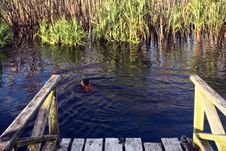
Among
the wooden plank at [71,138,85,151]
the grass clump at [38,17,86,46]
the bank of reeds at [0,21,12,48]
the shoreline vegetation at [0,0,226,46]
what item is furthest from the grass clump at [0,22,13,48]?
the wooden plank at [71,138,85,151]

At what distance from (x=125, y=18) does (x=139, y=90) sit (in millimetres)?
7464

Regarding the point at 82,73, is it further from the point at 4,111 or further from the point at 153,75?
the point at 4,111

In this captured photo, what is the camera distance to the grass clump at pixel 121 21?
16875mm

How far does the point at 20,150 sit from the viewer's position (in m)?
6.68

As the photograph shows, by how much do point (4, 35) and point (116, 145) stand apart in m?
13.4

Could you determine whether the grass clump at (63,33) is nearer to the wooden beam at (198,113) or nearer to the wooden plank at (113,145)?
the wooden plank at (113,145)

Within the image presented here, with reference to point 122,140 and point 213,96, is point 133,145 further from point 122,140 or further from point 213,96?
point 213,96

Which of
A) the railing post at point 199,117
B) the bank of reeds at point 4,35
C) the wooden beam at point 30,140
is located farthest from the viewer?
the bank of reeds at point 4,35

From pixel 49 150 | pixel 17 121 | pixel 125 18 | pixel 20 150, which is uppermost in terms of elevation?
pixel 125 18

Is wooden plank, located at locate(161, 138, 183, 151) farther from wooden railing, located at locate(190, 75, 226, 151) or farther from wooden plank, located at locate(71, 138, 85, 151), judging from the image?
wooden plank, located at locate(71, 138, 85, 151)

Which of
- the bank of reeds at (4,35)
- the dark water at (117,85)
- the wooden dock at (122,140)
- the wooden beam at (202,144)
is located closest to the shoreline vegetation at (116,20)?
the dark water at (117,85)

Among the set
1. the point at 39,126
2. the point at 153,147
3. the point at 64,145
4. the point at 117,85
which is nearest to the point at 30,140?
the point at 39,126

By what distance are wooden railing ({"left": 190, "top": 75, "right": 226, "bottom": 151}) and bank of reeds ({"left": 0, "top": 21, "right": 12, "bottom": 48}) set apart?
13.5m

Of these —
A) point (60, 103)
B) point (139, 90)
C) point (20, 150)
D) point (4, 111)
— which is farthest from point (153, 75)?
point (20, 150)
